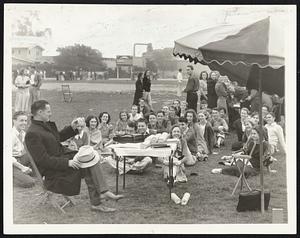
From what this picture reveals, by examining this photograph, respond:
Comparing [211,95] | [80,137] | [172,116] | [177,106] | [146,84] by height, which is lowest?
[80,137]

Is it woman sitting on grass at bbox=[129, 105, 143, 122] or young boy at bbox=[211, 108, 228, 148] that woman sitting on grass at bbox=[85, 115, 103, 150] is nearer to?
woman sitting on grass at bbox=[129, 105, 143, 122]

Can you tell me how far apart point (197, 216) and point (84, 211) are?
1.09 metres

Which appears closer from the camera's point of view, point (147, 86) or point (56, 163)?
point (56, 163)

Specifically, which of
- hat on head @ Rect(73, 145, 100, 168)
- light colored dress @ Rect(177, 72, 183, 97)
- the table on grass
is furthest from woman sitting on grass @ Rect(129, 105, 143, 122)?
hat on head @ Rect(73, 145, 100, 168)

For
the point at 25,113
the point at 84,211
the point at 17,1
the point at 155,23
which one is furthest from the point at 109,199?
the point at 17,1

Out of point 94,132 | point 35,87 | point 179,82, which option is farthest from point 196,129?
point 35,87

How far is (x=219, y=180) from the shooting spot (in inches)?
221

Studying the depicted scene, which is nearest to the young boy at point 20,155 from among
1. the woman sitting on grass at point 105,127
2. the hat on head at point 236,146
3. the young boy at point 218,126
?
the woman sitting on grass at point 105,127

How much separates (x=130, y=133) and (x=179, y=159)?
558mm

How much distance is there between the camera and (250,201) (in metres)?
5.45

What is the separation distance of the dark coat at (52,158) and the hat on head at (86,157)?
0.25 feet

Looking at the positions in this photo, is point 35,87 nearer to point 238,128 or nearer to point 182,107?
point 182,107

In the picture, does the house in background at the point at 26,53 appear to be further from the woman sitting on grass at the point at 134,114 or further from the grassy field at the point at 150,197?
the woman sitting on grass at the point at 134,114

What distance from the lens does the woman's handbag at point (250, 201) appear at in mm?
5422
